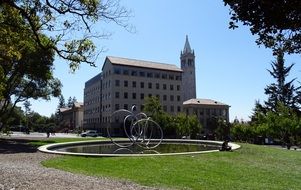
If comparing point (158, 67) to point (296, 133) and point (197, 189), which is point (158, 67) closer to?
point (296, 133)

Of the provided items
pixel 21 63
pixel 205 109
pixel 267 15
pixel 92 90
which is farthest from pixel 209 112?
pixel 267 15

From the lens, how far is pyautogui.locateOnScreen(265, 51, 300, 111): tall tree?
72.2 metres

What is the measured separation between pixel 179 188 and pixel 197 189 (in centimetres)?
54

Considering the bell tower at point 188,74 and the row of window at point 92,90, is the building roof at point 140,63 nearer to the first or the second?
the row of window at point 92,90

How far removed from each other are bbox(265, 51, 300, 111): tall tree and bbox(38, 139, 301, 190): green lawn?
54.2 meters

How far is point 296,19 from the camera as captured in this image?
5203 millimetres

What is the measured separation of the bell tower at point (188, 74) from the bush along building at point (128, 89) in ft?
80.9

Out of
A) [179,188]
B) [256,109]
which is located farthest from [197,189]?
[256,109]

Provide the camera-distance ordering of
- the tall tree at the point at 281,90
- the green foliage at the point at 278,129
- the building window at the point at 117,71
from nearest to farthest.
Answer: the green foliage at the point at 278,129
the tall tree at the point at 281,90
the building window at the point at 117,71

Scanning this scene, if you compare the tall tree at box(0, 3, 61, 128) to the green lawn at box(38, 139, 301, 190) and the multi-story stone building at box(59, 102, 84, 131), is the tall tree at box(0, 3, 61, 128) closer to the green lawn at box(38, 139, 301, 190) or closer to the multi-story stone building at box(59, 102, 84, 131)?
the green lawn at box(38, 139, 301, 190)

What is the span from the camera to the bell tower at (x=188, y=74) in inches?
6063

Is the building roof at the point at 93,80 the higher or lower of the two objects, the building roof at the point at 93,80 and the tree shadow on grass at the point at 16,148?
the higher

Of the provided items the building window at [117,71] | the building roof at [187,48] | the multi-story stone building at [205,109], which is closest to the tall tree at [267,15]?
the building window at [117,71]

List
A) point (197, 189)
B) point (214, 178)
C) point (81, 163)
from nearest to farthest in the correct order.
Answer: point (197, 189)
point (214, 178)
point (81, 163)
